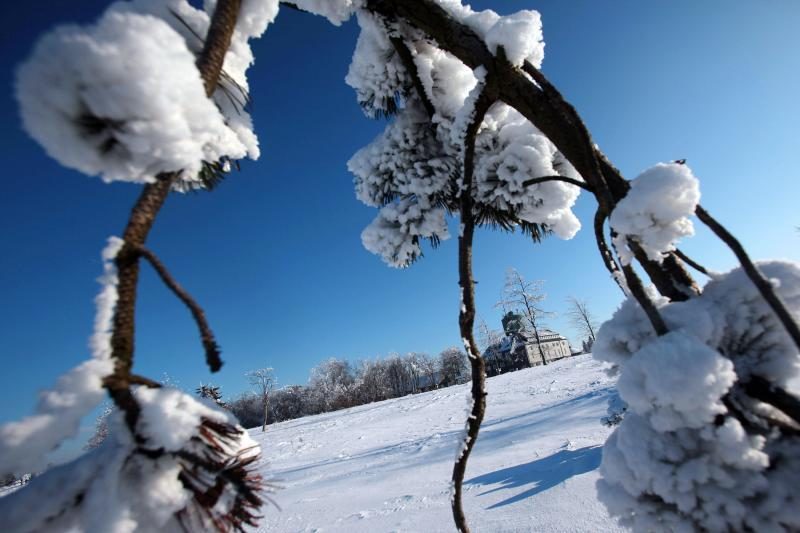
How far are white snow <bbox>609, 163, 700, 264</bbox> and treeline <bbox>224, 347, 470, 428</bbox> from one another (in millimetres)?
33856

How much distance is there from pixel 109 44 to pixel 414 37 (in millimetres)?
1132

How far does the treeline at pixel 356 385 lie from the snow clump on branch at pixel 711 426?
33.8 meters

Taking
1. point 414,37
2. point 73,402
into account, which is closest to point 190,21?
point 73,402

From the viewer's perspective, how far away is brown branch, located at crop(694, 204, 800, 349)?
0.49m

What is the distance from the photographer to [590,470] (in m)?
2.51

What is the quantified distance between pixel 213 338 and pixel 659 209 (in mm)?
615

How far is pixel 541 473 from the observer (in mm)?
2969

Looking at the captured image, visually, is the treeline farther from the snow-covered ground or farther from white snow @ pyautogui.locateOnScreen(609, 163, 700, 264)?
white snow @ pyautogui.locateOnScreen(609, 163, 700, 264)

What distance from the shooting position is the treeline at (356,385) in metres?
36.8

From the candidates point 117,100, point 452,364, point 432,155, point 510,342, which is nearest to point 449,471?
point 432,155

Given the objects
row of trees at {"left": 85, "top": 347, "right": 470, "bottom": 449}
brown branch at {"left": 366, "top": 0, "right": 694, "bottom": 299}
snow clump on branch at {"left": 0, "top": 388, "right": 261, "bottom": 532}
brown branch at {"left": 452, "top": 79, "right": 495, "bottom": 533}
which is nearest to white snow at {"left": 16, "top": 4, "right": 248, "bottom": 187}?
snow clump on branch at {"left": 0, "top": 388, "right": 261, "bottom": 532}

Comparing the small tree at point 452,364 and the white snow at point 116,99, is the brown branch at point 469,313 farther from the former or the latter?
the small tree at point 452,364

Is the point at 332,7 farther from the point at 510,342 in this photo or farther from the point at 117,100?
the point at 510,342

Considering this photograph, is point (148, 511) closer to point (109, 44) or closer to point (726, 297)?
point (109, 44)
